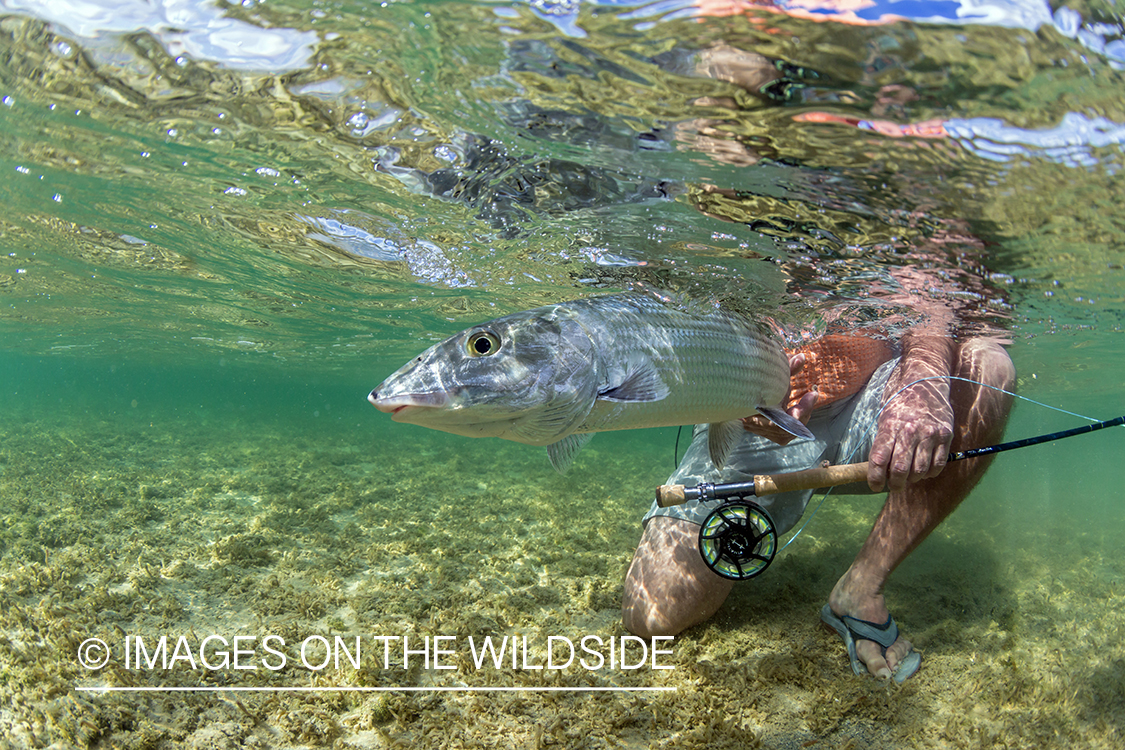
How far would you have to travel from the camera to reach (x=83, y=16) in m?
4.43

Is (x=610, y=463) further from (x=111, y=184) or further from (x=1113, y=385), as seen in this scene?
(x=1113, y=385)

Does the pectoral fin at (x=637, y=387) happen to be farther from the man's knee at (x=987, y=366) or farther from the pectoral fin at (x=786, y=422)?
the man's knee at (x=987, y=366)

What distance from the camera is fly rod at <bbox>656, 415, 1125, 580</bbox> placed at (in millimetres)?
3789

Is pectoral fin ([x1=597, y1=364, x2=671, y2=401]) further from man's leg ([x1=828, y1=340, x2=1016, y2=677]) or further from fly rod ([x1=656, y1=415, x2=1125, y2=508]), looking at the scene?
man's leg ([x1=828, y1=340, x2=1016, y2=677])

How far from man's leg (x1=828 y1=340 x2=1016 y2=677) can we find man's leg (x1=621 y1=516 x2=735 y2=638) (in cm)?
109

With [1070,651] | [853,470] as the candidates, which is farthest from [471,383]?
[1070,651]

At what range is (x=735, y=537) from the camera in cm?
410

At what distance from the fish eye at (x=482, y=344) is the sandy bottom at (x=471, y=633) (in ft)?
8.62

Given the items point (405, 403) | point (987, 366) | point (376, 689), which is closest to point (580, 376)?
point (405, 403)

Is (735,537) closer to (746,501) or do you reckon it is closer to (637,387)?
(746,501)

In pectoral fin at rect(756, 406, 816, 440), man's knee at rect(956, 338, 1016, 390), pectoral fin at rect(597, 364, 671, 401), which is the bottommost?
man's knee at rect(956, 338, 1016, 390)

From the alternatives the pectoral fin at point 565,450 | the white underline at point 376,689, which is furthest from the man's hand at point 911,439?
the white underline at point 376,689

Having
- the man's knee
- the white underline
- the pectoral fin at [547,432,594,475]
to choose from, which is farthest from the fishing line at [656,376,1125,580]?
the man's knee

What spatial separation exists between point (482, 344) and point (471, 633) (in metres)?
3.39
